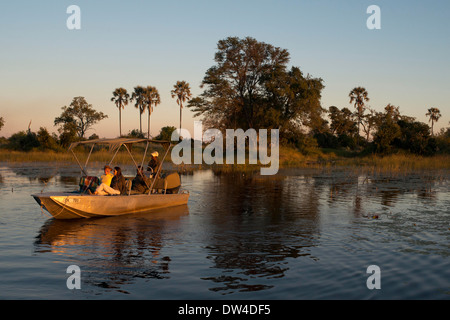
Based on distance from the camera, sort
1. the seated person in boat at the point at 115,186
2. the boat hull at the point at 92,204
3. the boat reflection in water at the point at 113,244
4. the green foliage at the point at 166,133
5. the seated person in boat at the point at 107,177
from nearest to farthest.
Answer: the boat reflection in water at the point at 113,244 < the boat hull at the point at 92,204 < the seated person in boat at the point at 115,186 < the seated person in boat at the point at 107,177 < the green foliage at the point at 166,133

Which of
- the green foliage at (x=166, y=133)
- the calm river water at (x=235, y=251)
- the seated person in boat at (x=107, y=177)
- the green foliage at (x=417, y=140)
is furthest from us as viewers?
the green foliage at (x=166, y=133)

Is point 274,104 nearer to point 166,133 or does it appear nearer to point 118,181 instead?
point 166,133

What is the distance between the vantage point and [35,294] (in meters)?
7.94

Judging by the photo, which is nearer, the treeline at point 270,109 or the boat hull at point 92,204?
the boat hull at point 92,204

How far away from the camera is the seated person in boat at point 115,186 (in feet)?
51.2

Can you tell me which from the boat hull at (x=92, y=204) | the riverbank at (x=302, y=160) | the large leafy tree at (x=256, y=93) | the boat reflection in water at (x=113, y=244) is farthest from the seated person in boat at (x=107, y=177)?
the large leafy tree at (x=256, y=93)

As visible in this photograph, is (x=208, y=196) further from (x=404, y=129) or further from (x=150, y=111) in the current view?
(x=150, y=111)

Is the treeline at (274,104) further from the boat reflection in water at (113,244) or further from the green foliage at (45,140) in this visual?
the boat reflection in water at (113,244)

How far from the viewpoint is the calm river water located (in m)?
8.30

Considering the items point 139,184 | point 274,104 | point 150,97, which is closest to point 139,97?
point 150,97

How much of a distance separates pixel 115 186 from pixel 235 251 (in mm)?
6714

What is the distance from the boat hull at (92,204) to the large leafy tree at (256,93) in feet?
131
